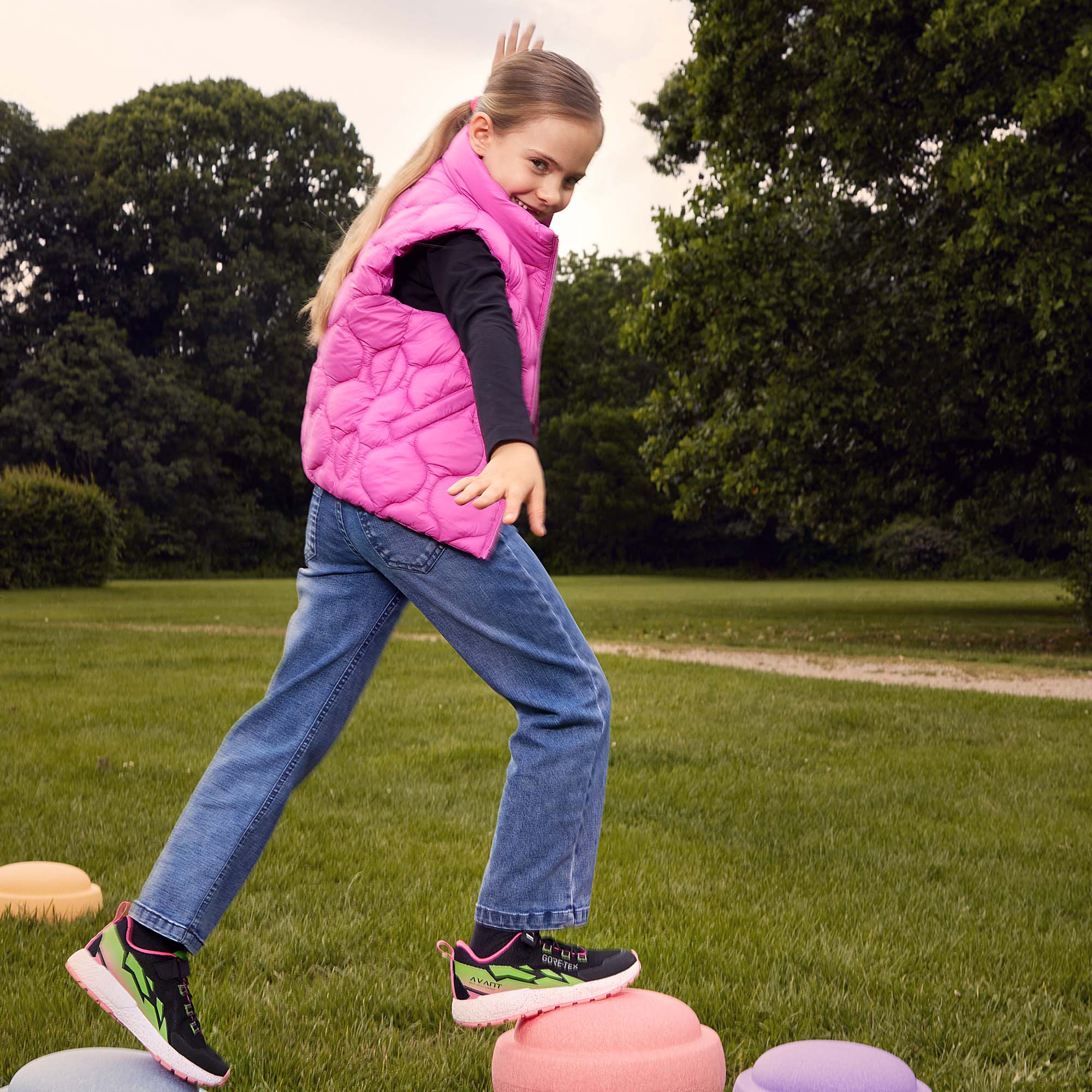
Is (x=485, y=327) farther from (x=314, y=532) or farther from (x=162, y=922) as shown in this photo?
(x=162, y=922)

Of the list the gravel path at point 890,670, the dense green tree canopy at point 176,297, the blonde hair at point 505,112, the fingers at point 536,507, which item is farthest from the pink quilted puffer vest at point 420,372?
the dense green tree canopy at point 176,297

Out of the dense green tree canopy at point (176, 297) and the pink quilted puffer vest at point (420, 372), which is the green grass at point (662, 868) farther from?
the dense green tree canopy at point (176, 297)

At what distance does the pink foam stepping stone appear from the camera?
224 centimetres

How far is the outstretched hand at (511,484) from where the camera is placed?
1958 mm

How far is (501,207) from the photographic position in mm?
2328

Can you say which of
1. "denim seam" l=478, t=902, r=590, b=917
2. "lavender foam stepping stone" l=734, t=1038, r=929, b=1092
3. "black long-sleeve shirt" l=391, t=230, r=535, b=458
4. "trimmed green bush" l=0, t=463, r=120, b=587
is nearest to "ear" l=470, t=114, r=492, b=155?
"black long-sleeve shirt" l=391, t=230, r=535, b=458

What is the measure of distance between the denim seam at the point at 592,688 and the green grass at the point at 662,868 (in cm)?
58

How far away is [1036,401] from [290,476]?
124ft

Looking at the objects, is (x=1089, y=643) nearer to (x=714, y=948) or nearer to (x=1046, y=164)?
(x=1046, y=164)

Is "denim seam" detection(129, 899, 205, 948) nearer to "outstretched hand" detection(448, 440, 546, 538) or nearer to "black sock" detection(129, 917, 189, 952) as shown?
"black sock" detection(129, 917, 189, 952)

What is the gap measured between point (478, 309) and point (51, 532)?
2921cm

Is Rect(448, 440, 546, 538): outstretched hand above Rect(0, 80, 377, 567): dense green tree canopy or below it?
below

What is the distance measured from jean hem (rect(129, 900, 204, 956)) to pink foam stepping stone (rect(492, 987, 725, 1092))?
658 mm

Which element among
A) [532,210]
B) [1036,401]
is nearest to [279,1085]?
[532,210]
